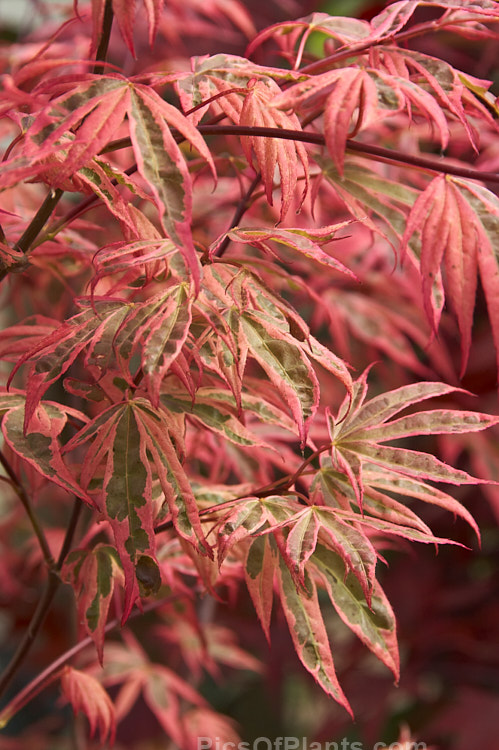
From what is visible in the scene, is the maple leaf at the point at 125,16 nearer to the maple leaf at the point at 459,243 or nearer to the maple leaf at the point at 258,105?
the maple leaf at the point at 258,105

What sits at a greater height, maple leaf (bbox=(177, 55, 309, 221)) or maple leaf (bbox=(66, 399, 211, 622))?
maple leaf (bbox=(177, 55, 309, 221))

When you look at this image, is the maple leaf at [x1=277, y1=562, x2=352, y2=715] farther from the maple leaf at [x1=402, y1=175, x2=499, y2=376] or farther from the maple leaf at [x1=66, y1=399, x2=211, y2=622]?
the maple leaf at [x1=402, y1=175, x2=499, y2=376]

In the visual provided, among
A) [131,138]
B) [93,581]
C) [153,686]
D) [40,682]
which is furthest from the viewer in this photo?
[153,686]

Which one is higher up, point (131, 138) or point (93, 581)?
point (131, 138)

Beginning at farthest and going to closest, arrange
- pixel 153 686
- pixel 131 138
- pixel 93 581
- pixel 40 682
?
pixel 153 686 → pixel 40 682 → pixel 93 581 → pixel 131 138

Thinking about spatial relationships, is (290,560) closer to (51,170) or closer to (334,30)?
(51,170)

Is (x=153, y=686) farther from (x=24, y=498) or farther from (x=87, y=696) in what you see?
(x=24, y=498)

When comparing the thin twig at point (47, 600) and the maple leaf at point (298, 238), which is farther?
the thin twig at point (47, 600)

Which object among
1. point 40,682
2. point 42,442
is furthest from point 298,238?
point 40,682

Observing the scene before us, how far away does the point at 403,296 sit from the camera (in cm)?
102

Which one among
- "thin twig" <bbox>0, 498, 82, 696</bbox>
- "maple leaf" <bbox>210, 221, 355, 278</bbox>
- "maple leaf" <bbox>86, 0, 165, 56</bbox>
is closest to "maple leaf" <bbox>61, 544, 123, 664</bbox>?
"thin twig" <bbox>0, 498, 82, 696</bbox>

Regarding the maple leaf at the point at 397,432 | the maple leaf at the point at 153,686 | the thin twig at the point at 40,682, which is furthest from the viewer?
the maple leaf at the point at 153,686

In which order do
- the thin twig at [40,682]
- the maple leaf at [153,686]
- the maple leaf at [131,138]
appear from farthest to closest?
the maple leaf at [153,686] < the thin twig at [40,682] < the maple leaf at [131,138]

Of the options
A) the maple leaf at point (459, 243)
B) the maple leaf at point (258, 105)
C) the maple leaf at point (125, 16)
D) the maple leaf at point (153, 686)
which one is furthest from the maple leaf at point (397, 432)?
the maple leaf at point (153, 686)
